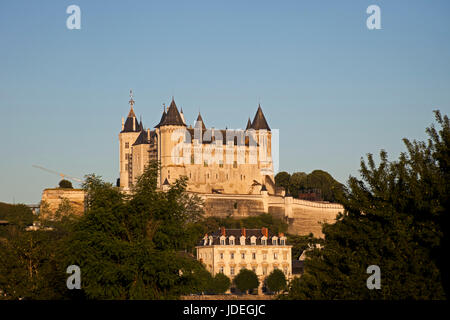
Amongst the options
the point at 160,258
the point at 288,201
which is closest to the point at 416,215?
the point at 160,258

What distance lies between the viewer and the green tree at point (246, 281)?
254 ft

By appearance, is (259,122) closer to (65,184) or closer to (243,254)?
(65,184)

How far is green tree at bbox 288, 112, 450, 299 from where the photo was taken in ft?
83.8

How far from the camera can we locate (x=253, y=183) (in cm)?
12469

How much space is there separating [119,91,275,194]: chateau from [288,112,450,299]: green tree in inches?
3366

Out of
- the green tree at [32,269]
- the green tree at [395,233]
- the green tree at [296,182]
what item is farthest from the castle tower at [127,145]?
the green tree at [395,233]

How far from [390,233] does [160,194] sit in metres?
10.2

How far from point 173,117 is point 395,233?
94223 millimetres

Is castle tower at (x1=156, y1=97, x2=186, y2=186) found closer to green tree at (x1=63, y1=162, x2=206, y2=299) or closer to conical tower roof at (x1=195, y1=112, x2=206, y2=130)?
conical tower roof at (x1=195, y1=112, x2=206, y2=130)

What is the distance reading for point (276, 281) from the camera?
76.9 metres

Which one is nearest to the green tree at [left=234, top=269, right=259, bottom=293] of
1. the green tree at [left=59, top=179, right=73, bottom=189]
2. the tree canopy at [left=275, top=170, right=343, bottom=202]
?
the green tree at [left=59, top=179, right=73, bottom=189]

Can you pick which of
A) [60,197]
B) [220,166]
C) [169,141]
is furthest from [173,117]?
[60,197]

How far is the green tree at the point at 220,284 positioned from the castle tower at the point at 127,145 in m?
47.7

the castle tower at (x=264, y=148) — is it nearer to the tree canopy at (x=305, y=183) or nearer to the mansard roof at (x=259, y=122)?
the mansard roof at (x=259, y=122)
